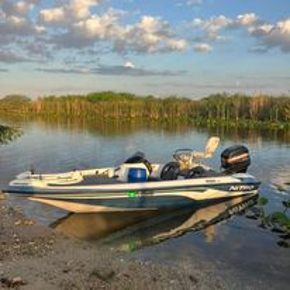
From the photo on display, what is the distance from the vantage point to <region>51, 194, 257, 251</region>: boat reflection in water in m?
13.5

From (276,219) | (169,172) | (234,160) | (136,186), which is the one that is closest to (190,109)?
(234,160)

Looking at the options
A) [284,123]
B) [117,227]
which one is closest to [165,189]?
[117,227]

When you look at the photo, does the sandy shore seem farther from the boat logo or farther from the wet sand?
the boat logo

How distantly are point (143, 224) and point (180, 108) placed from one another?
194ft

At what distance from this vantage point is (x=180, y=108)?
73.5 metres

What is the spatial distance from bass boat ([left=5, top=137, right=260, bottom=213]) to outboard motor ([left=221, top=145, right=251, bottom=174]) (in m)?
0.31

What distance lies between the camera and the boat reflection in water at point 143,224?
530 inches

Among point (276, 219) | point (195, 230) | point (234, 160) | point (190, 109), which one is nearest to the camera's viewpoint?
point (195, 230)

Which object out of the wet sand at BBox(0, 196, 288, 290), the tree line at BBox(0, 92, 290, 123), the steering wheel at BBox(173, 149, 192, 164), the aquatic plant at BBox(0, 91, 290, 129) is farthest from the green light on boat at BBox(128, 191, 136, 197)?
the tree line at BBox(0, 92, 290, 123)

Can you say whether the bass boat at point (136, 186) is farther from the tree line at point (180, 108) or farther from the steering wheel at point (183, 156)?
the tree line at point (180, 108)

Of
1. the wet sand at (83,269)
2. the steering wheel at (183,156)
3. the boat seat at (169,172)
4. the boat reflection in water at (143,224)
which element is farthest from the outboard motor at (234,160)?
the wet sand at (83,269)

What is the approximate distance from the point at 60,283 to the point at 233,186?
10083mm

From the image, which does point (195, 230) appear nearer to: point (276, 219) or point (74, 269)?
point (276, 219)

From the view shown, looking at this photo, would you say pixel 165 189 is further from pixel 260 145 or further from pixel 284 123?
pixel 284 123
